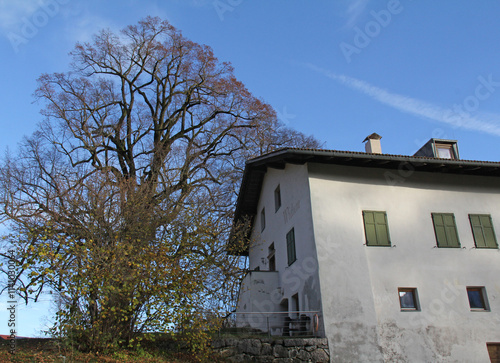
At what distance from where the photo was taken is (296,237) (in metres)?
15.1

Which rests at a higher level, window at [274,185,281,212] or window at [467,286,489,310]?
window at [274,185,281,212]

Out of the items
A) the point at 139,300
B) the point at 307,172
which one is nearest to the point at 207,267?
the point at 139,300

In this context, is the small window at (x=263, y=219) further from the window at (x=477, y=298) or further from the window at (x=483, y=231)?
the window at (x=477, y=298)

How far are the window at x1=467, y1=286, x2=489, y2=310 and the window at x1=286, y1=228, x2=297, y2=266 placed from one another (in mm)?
5622

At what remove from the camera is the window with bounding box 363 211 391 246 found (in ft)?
45.2

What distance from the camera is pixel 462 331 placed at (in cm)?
1303

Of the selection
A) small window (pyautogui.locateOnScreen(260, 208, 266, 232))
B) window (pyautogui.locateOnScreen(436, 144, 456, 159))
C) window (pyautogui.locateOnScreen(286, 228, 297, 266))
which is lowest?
window (pyautogui.locateOnScreen(286, 228, 297, 266))

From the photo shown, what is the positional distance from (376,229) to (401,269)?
143cm

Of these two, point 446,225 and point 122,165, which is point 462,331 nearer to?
point 446,225

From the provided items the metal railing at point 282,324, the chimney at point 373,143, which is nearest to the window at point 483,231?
the chimney at point 373,143

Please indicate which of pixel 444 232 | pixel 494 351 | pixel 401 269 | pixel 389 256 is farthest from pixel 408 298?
pixel 494 351

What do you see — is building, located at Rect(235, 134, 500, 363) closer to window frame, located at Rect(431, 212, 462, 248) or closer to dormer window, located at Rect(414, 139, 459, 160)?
window frame, located at Rect(431, 212, 462, 248)

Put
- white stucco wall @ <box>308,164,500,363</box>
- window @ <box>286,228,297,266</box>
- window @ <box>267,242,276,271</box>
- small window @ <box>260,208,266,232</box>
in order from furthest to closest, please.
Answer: small window @ <box>260,208,266,232</box> → window @ <box>267,242,276,271</box> → window @ <box>286,228,297,266</box> → white stucco wall @ <box>308,164,500,363</box>

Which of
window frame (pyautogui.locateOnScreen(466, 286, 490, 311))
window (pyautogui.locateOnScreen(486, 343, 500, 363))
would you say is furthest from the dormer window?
window (pyautogui.locateOnScreen(486, 343, 500, 363))
